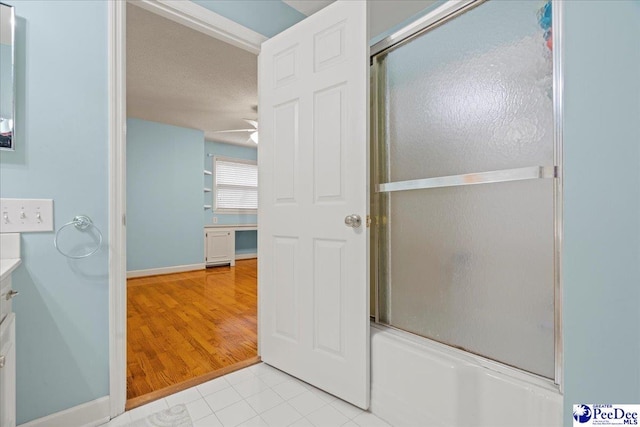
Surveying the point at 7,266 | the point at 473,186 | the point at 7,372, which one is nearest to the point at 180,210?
the point at 7,266

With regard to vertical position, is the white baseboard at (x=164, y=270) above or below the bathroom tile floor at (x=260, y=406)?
above

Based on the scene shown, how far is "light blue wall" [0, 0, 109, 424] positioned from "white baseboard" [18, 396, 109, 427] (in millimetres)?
26

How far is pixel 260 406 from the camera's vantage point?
151cm

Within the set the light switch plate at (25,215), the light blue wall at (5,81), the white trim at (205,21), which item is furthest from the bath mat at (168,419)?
the white trim at (205,21)

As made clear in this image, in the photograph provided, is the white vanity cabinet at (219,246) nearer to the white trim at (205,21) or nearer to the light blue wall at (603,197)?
the white trim at (205,21)

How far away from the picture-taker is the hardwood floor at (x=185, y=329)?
186 centimetres

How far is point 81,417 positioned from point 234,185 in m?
4.98

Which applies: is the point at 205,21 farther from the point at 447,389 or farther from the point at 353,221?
the point at 447,389

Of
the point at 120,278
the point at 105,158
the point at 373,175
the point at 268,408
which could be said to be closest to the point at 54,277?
the point at 120,278

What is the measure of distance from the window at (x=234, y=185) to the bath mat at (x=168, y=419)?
4.55m

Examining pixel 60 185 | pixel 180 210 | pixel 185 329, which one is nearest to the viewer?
pixel 60 185

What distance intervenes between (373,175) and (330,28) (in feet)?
2.63

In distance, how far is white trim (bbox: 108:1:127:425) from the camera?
4.63ft

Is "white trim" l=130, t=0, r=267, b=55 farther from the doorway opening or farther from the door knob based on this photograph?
the door knob
